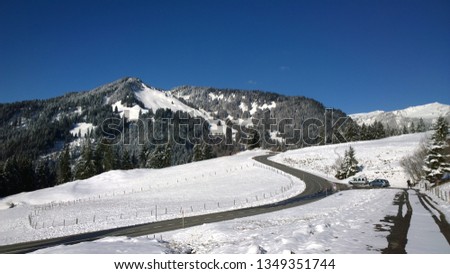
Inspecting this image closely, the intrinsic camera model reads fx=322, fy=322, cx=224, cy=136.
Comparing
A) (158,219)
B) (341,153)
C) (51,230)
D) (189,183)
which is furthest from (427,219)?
(341,153)

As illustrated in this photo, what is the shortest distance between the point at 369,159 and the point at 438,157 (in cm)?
2865

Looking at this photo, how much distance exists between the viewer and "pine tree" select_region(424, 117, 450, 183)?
46.9 meters

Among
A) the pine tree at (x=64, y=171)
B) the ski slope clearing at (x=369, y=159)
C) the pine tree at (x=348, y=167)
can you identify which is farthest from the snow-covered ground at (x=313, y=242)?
the pine tree at (x=64, y=171)

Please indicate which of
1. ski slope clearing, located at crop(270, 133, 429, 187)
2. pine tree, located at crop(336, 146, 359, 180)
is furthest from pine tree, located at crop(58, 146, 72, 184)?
pine tree, located at crop(336, 146, 359, 180)

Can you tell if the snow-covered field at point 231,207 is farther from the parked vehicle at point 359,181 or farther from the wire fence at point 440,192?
the parked vehicle at point 359,181

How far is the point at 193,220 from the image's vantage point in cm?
3212

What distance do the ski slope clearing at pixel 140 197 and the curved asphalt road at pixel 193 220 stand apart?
9.71 ft

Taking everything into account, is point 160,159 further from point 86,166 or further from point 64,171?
point 64,171

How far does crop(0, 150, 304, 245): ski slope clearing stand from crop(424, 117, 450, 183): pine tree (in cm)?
1969

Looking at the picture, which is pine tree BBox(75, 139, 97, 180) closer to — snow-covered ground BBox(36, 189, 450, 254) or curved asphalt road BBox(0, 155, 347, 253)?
curved asphalt road BBox(0, 155, 347, 253)

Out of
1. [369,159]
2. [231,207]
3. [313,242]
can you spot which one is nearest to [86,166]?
[231,207]

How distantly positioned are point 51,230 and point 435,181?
51.8 metres

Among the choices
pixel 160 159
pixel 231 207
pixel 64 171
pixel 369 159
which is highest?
pixel 369 159
